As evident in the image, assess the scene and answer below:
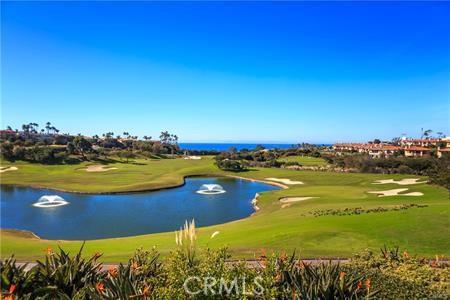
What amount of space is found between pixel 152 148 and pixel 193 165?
4218 cm

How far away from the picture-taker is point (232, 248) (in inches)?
714

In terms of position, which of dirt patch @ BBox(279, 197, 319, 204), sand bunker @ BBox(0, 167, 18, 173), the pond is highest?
sand bunker @ BBox(0, 167, 18, 173)

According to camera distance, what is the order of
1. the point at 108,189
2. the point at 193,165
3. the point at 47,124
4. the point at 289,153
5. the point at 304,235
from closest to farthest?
the point at 304,235, the point at 108,189, the point at 193,165, the point at 289,153, the point at 47,124

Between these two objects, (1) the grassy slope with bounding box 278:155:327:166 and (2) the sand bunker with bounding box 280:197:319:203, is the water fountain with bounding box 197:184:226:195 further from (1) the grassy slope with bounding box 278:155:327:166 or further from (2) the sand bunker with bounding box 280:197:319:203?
(1) the grassy slope with bounding box 278:155:327:166

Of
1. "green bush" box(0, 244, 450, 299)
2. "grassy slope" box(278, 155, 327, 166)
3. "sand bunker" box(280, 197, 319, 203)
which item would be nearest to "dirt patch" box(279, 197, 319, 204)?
"sand bunker" box(280, 197, 319, 203)

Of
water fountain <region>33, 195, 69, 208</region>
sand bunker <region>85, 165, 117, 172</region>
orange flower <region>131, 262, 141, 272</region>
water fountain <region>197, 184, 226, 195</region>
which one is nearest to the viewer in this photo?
orange flower <region>131, 262, 141, 272</region>

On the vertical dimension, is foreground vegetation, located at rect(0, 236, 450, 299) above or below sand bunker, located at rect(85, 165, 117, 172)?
above

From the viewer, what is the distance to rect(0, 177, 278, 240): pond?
110 feet

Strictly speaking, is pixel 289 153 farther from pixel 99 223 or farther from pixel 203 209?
pixel 99 223

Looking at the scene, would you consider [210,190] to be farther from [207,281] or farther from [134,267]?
[207,281]

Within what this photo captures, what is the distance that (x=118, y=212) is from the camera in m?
41.3

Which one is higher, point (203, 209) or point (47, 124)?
point (47, 124)


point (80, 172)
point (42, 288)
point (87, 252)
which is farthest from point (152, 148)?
point (42, 288)

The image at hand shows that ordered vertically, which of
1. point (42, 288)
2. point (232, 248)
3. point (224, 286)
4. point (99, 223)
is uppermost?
point (224, 286)
